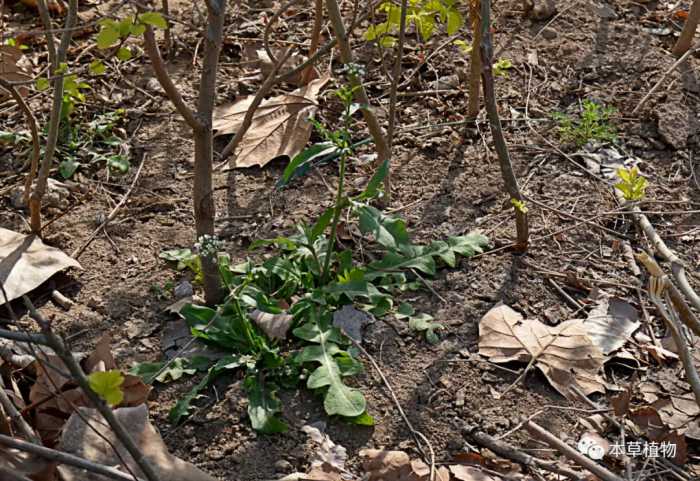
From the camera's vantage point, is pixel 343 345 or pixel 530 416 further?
pixel 343 345

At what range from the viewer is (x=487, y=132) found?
3.87 metres

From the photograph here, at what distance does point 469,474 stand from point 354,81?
156 centimetres


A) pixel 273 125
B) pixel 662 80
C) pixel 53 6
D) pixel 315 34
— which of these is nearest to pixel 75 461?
pixel 273 125

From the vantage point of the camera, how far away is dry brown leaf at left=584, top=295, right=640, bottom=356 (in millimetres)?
2941

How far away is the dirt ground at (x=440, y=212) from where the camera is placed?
2713 millimetres

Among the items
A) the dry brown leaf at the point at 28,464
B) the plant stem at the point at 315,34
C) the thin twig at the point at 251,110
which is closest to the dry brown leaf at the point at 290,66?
the plant stem at the point at 315,34

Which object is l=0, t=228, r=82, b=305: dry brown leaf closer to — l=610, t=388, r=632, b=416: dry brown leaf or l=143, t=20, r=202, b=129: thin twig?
l=143, t=20, r=202, b=129: thin twig

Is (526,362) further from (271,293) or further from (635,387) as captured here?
(271,293)

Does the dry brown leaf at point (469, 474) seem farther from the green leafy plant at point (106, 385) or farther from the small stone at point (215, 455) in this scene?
the green leafy plant at point (106, 385)

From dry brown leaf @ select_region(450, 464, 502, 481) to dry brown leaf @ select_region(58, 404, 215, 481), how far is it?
2.37 feet

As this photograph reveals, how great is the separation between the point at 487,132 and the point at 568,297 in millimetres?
1037

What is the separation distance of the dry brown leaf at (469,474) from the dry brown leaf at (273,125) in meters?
1.71

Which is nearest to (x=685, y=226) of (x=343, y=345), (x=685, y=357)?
(x=685, y=357)

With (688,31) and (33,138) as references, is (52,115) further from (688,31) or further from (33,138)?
(688,31)
